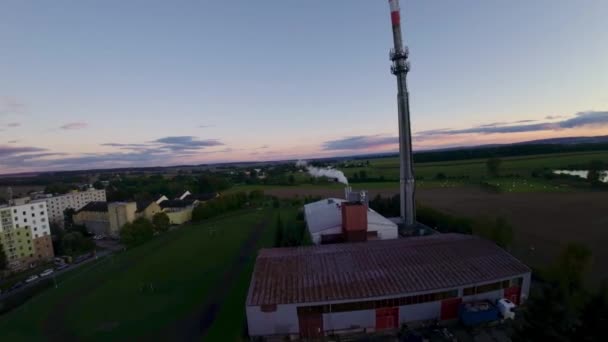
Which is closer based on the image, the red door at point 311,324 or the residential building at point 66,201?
the red door at point 311,324

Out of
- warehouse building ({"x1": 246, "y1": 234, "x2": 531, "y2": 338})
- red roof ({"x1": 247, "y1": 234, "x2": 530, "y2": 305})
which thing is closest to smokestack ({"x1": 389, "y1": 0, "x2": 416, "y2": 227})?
red roof ({"x1": 247, "y1": 234, "x2": 530, "y2": 305})

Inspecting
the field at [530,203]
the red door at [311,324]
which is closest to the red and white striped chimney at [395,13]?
the field at [530,203]

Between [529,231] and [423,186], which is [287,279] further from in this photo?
[423,186]

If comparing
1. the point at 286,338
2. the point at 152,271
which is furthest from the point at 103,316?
the point at 286,338

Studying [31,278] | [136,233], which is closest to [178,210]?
[136,233]

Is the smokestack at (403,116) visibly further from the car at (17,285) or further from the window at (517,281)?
the car at (17,285)

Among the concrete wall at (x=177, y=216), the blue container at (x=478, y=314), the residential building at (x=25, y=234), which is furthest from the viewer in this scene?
the concrete wall at (x=177, y=216)

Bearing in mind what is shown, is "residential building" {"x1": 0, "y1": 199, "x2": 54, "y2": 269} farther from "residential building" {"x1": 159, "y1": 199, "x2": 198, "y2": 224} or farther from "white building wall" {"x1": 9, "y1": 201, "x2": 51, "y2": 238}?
"residential building" {"x1": 159, "y1": 199, "x2": 198, "y2": 224}

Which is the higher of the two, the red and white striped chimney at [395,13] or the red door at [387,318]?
the red and white striped chimney at [395,13]
